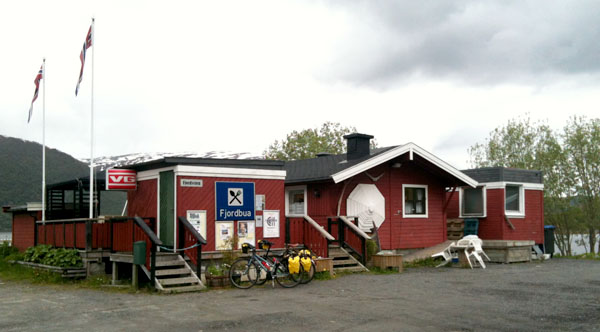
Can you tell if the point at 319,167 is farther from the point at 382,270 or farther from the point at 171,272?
the point at 171,272

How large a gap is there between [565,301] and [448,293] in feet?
6.92

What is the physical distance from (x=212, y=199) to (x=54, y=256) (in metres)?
4.56

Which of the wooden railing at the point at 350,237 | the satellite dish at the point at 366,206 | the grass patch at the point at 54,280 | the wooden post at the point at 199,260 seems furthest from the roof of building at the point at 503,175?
the grass patch at the point at 54,280

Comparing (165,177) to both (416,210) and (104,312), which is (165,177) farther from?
(416,210)

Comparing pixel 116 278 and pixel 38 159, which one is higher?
pixel 38 159

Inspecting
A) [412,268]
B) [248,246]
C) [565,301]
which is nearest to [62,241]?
[248,246]

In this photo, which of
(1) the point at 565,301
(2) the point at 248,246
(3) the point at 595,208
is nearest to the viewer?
(1) the point at 565,301

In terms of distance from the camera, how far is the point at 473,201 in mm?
22078

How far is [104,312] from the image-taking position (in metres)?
9.66

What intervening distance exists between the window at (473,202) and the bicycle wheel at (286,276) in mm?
10967

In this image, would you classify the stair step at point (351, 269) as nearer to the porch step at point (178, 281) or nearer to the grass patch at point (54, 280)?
the porch step at point (178, 281)

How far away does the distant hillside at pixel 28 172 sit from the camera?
67.0 m

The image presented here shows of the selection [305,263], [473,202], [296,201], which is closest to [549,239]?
[473,202]

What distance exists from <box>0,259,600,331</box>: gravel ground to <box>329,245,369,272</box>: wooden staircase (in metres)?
1.29
